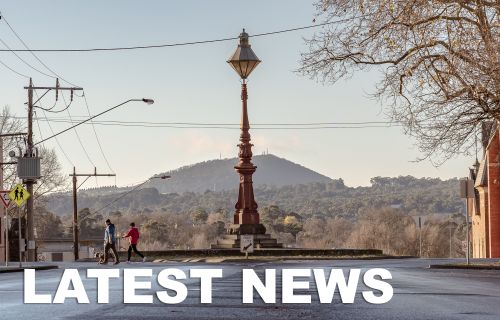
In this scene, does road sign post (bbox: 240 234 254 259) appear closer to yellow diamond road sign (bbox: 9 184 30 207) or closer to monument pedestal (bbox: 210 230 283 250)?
monument pedestal (bbox: 210 230 283 250)

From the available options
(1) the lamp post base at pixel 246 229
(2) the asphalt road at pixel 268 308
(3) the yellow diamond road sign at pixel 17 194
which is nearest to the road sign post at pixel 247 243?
(1) the lamp post base at pixel 246 229

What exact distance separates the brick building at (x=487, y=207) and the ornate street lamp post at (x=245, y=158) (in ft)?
57.8

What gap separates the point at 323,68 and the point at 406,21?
334 centimetres

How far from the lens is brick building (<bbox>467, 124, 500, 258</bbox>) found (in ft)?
245

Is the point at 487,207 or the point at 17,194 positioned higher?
the point at 17,194

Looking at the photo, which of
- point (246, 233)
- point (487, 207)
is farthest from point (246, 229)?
point (487, 207)

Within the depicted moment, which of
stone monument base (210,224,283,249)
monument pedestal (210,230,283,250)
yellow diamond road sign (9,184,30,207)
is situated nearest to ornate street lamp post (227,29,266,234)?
stone monument base (210,224,283,249)

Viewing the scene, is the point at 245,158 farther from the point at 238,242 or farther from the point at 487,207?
the point at 487,207

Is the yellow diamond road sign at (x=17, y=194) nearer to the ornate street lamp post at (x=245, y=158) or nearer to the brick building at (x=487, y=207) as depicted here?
the ornate street lamp post at (x=245, y=158)

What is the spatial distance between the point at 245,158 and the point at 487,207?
36941 millimetres

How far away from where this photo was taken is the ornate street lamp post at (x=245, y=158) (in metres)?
51.9

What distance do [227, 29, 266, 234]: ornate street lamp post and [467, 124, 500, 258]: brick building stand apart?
57.8ft

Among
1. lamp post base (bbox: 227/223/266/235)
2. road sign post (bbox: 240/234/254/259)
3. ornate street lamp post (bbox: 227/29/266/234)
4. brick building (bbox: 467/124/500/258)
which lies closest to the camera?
road sign post (bbox: 240/234/254/259)

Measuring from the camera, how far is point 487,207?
Result: 83875 mm
